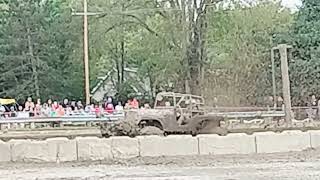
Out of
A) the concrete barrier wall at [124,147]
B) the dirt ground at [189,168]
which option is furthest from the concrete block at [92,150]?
the dirt ground at [189,168]

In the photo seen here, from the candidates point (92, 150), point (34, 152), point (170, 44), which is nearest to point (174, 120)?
point (92, 150)

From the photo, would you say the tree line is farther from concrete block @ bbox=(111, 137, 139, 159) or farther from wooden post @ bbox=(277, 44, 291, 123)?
concrete block @ bbox=(111, 137, 139, 159)

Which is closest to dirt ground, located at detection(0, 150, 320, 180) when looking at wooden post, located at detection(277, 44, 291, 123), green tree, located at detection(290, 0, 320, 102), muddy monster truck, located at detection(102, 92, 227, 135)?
muddy monster truck, located at detection(102, 92, 227, 135)

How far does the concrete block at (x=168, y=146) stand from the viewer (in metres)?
16.6

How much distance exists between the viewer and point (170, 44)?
45.7 metres

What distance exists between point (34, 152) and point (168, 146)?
9.96 feet

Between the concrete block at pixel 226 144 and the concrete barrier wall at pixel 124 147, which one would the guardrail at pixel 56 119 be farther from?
the concrete block at pixel 226 144

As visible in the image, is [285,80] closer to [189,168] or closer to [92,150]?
[92,150]

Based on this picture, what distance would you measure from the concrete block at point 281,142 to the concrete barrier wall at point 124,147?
0.02m

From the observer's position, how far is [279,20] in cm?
4681

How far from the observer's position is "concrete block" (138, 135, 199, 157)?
16.6 m

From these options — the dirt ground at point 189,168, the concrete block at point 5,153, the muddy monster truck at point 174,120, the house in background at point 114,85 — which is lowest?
the dirt ground at point 189,168

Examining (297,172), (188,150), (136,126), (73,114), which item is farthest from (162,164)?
(73,114)

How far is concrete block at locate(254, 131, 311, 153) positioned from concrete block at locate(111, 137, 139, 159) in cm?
287
